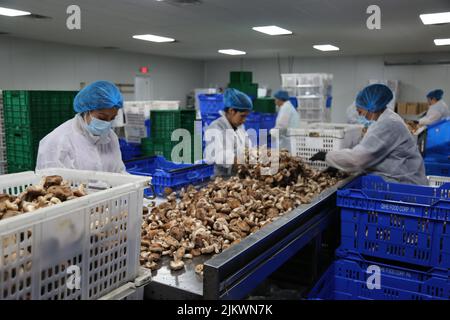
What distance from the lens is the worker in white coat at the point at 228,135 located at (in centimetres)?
360

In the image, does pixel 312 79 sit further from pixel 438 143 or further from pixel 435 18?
pixel 435 18

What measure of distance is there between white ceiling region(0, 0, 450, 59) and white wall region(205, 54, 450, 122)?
124 centimetres

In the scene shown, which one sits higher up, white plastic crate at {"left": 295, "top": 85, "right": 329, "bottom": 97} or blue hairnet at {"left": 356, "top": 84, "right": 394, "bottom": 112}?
white plastic crate at {"left": 295, "top": 85, "right": 329, "bottom": 97}

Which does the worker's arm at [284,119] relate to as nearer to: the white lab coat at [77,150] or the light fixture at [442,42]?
the light fixture at [442,42]

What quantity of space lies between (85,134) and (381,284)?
2.27 meters

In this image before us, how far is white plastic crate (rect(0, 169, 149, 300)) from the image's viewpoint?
0.99m

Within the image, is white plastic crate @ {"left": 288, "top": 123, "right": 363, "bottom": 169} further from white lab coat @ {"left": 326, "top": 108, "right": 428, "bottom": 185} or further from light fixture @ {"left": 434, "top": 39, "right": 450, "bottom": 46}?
light fixture @ {"left": 434, "top": 39, "right": 450, "bottom": 46}

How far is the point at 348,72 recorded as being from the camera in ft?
39.1

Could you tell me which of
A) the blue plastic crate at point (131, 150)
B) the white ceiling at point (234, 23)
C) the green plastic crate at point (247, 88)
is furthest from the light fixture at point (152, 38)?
the blue plastic crate at point (131, 150)

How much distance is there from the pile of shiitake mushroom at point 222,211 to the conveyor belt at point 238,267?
69mm

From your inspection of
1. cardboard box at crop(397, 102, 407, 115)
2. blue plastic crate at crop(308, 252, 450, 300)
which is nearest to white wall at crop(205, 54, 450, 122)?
cardboard box at crop(397, 102, 407, 115)

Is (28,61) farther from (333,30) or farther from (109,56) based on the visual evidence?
(333,30)

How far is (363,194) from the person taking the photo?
8.17 ft

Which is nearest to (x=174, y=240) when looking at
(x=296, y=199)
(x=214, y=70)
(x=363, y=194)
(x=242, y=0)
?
(x=296, y=199)
